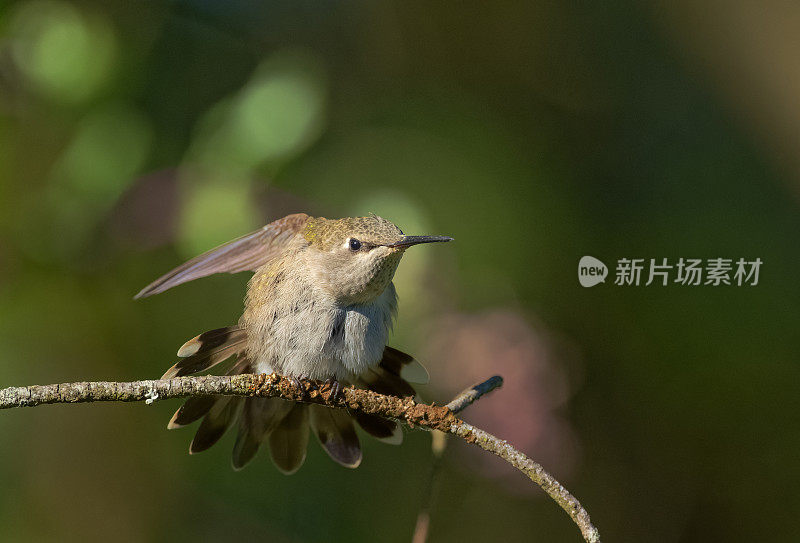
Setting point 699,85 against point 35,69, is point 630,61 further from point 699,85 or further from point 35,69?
point 35,69

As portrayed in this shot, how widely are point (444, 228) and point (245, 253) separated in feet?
3.58

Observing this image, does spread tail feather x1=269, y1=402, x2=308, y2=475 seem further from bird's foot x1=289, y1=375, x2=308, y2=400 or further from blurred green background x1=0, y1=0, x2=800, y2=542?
blurred green background x1=0, y1=0, x2=800, y2=542

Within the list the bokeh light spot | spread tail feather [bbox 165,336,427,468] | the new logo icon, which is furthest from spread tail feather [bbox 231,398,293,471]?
the new logo icon

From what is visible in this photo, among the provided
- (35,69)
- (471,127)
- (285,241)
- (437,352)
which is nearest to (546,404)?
(437,352)

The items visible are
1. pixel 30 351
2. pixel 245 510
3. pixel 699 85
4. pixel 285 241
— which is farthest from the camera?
pixel 699 85

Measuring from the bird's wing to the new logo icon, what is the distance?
1535 millimetres

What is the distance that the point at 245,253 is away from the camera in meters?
1.73

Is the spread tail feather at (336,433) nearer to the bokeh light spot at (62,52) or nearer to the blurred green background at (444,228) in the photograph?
the blurred green background at (444,228)

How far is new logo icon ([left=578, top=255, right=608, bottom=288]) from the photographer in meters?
2.99

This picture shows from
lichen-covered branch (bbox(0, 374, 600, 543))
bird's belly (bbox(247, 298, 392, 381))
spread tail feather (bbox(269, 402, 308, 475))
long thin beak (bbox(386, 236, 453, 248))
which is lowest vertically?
lichen-covered branch (bbox(0, 374, 600, 543))

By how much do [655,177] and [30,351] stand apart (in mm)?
2569

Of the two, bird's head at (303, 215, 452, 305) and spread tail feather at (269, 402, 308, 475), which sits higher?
bird's head at (303, 215, 452, 305)

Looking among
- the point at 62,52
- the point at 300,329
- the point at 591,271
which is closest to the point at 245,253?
the point at 300,329

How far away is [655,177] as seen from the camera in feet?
10.7
